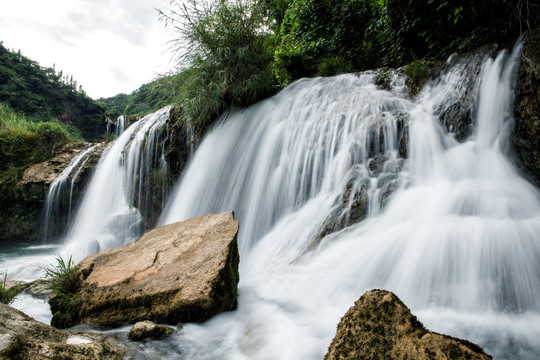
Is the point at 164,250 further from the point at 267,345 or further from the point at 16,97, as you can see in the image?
the point at 16,97

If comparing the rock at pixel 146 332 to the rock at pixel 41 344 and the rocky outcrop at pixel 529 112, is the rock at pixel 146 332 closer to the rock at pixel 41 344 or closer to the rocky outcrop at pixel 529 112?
the rock at pixel 41 344

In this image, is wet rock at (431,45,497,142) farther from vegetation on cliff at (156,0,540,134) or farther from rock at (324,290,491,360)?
rock at (324,290,491,360)

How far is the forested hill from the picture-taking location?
24.4m

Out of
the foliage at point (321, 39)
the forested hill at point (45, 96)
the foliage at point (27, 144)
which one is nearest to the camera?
the foliage at point (321, 39)

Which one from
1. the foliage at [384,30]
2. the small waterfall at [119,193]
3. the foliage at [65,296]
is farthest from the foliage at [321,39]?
the foliage at [65,296]

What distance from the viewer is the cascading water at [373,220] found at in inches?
77.7

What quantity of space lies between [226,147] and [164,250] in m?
3.21

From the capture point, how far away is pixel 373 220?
10.3 feet

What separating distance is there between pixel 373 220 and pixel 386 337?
6.57ft

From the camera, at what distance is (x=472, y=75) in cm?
382

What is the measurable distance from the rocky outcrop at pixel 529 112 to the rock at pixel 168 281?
3.15 metres

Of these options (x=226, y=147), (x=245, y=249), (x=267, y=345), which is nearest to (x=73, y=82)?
(x=226, y=147)

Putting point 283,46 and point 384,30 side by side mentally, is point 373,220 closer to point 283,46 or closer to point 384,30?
point 384,30

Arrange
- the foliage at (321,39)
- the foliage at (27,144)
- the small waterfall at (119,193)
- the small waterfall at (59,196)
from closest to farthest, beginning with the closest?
the foliage at (321,39) → the small waterfall at (119,193) → the small waterfall at (59,196) → the foliage at (27,144)
